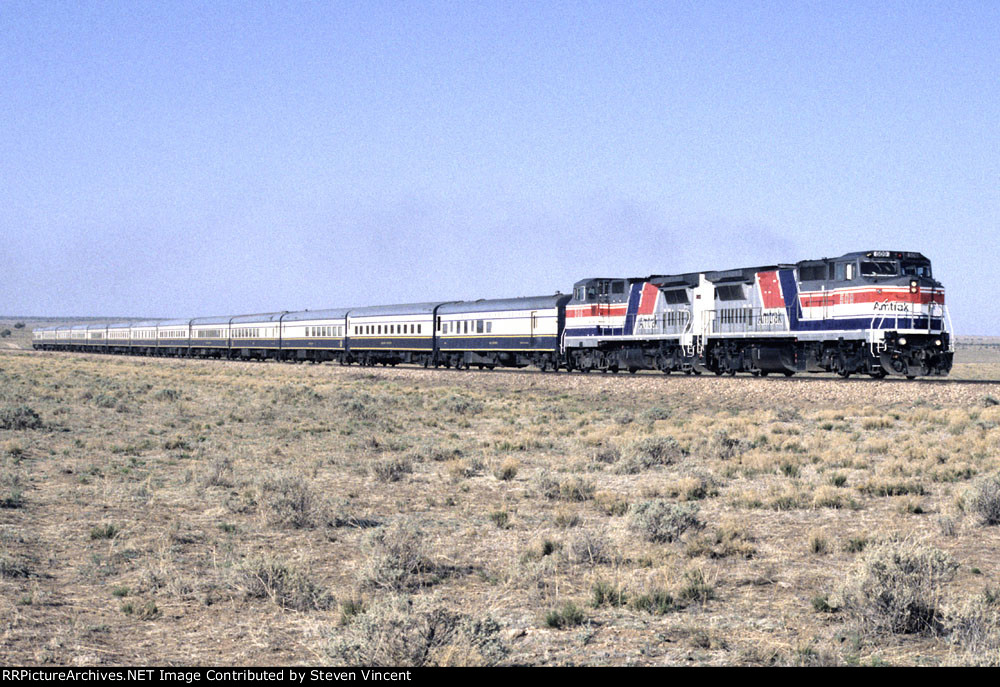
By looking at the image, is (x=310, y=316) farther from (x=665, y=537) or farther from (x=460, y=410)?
(x=665, y=537)

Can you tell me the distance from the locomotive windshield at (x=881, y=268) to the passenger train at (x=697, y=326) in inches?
1.5

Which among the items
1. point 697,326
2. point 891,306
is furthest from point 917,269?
point 697,326

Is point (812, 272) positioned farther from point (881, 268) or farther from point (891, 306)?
point (891, 306)

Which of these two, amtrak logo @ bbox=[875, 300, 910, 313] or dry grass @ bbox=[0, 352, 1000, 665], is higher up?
amtrak logo @ bbox=[875, 300, 910, 313]

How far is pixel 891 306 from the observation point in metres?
31.8

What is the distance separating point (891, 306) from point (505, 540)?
77.0 feet

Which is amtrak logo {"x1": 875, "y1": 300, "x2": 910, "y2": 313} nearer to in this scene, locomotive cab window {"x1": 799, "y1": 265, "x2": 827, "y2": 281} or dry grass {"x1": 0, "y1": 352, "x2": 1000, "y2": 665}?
locomotive cab window {"x1": 799, "y1": 265, "x2": 827, "y2": 281}

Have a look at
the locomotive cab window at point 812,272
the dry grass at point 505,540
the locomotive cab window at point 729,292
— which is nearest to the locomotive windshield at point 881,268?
the locomotive cab window at point 812,272

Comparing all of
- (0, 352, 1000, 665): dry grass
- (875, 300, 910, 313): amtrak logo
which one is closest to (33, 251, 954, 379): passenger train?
(875, 300, 910, 313): amtrak logo

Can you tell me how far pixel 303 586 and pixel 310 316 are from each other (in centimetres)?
6322

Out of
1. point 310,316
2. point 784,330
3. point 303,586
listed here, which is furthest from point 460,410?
point 310,316

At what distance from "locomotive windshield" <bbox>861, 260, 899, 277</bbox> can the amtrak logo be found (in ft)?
3.52

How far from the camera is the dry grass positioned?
8.28m

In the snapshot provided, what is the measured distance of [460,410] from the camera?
34.0m
